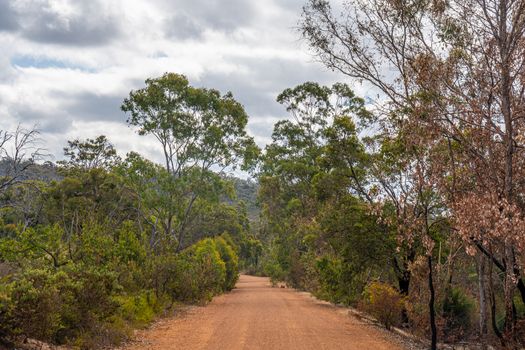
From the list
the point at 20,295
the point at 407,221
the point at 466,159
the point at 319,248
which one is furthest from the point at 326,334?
the point at 319,248

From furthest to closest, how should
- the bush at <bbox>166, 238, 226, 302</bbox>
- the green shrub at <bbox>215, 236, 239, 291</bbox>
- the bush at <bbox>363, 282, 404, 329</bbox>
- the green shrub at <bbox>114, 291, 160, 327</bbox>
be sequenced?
1. the green shrub at <bbox>215, 236, 239, 291</bbox>
2. the bush at <bbox>166, 238, 226, 302</bbox>
3. the bush at <bbox>363, 282, 404, 329</bbox>
4. the green shrub at <bbox>114, 291, 160, 327</bbox>

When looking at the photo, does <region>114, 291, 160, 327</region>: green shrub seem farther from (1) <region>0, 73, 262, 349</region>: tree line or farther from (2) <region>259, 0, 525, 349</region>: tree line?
(2) <region>259, 0, 525, 349</region>: tree line

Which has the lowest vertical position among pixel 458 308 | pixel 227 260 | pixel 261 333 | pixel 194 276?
pixel 261 333

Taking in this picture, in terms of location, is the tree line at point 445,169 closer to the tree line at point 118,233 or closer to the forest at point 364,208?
the forest at point 364,208

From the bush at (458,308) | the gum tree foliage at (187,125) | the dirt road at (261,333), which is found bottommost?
the dirt road at (261,333)

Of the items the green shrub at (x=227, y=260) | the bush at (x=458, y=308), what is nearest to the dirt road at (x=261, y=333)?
the bush at (x=458, y=308)

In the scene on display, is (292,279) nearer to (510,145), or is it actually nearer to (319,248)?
(319,248)

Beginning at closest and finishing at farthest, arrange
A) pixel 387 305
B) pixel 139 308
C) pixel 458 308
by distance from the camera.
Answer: pixel 139 308 < pixel 387 305 < pixel 458 308

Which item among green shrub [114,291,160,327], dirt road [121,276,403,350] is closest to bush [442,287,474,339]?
dirt road [121,276,403,350]

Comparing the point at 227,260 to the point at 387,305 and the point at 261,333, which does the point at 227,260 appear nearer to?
the point at 387,305

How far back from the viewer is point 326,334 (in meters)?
15.9

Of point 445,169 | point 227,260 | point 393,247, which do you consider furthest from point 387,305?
point 227,260

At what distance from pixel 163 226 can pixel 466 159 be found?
23381 millimetres

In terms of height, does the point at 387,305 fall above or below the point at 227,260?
below
